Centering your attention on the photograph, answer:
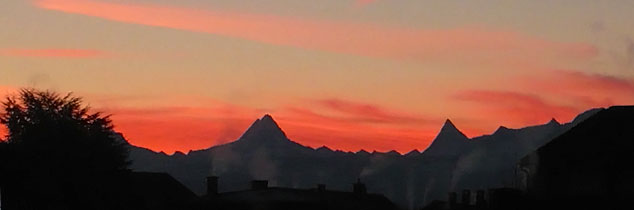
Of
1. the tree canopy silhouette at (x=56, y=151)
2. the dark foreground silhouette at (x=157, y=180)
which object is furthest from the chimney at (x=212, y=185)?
the tree canopy silhouette at (x=56, y=151)

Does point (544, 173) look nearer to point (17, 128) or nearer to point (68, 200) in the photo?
point (68, 200)

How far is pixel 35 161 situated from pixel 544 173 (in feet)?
96.7

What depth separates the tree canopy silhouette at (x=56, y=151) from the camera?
86.6 m

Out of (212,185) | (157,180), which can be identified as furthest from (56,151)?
(157,180)

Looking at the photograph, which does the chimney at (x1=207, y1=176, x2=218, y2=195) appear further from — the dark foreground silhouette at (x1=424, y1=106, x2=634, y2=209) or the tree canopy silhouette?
the dark foreground silhouette at (x1=424, y1=106, x2=634, y2=209)

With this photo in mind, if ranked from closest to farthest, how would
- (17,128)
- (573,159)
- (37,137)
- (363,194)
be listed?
(573,159)
(37,137)
(17,128)
(363,194)

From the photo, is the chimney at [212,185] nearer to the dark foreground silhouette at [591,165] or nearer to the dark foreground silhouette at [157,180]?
the dark foreground silhouette at [157,180]

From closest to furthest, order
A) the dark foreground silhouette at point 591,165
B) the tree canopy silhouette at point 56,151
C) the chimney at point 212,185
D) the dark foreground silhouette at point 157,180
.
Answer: the dark foreground silhouette at point 591,165, the dark foreground silhouette at point 157,180, the tree canopy silhouette at point 56,151, the chimney at point 212,185

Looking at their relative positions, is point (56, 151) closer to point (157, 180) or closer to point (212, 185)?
point (212, 185)

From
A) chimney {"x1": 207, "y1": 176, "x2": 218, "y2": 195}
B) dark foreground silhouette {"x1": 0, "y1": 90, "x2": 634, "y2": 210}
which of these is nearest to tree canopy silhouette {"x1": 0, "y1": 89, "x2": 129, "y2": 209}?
dark foreground silhouette {"x1": 0, "y1": 90, "x2": 634, "y2": 210}

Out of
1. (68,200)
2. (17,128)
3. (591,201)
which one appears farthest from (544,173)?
(17,128)

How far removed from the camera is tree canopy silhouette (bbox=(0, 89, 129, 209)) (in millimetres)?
86562

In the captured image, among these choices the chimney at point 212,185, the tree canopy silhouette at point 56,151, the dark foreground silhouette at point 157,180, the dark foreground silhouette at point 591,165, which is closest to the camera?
the dark foreground silhouette at point 591,165

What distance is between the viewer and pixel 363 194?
145500 millimetres
